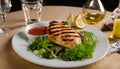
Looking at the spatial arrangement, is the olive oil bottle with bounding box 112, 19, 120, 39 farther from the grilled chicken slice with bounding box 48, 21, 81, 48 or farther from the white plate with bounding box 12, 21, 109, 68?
the grilled chicken slice with bounding box 48, 21, 81, 48

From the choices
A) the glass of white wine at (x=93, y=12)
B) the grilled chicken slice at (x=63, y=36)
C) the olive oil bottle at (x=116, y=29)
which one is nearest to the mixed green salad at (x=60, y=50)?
the grilled chicken slice at (x=63, y=36)

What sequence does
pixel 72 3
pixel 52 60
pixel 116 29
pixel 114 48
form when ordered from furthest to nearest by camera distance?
pixel 72 3 → pixel 116 29 → pixel 114 48 → pixel 52 60

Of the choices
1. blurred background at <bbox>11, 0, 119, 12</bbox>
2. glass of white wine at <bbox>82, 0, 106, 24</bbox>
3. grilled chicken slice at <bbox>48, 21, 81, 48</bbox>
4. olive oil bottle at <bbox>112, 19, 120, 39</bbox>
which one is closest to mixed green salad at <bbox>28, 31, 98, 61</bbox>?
grilled chicken slice at <bbox>48, 21, 81, 48</bbox>

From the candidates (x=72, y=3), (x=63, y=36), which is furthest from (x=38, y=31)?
(x=72, y=3)

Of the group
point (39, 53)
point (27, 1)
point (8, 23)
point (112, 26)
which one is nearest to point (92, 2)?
point (112, 26)

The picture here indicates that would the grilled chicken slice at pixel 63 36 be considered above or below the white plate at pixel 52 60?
above

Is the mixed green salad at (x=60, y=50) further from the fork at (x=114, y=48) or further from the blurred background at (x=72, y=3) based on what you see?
the blurred background at (x=72, y=3)

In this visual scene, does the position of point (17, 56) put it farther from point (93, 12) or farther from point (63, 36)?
point (93, 12)
